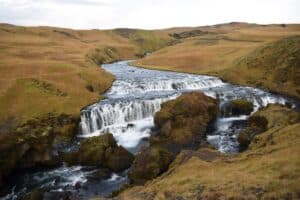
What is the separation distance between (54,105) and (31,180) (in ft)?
54.7

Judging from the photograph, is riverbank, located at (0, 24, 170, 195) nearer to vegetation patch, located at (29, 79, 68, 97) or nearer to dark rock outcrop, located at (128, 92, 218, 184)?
vegetation patch, located at (29, 79, 68, 97)

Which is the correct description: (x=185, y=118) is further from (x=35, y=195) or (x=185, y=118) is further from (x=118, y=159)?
(x=35, y=195)

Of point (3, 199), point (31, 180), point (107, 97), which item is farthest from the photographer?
point (107, 97)

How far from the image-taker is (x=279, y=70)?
7888 centimetres

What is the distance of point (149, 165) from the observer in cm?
3434

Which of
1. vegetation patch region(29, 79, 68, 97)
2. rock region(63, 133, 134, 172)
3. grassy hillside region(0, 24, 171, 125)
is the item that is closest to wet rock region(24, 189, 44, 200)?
rock region(63, 133, 134, 172)

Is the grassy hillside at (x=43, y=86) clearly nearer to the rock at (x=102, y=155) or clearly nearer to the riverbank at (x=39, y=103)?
the riverbank at (x=39, y=103)

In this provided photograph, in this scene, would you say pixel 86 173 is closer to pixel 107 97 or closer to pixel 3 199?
pixel 3 199

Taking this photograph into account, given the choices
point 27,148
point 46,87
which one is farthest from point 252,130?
point 46,87

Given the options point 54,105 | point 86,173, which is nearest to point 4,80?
point 54,105

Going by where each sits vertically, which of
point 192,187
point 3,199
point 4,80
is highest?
point 4,80

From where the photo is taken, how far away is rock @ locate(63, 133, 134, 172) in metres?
40.9

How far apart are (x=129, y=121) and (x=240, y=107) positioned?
1631cm

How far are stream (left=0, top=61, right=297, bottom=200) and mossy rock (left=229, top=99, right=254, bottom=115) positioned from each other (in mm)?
1076
